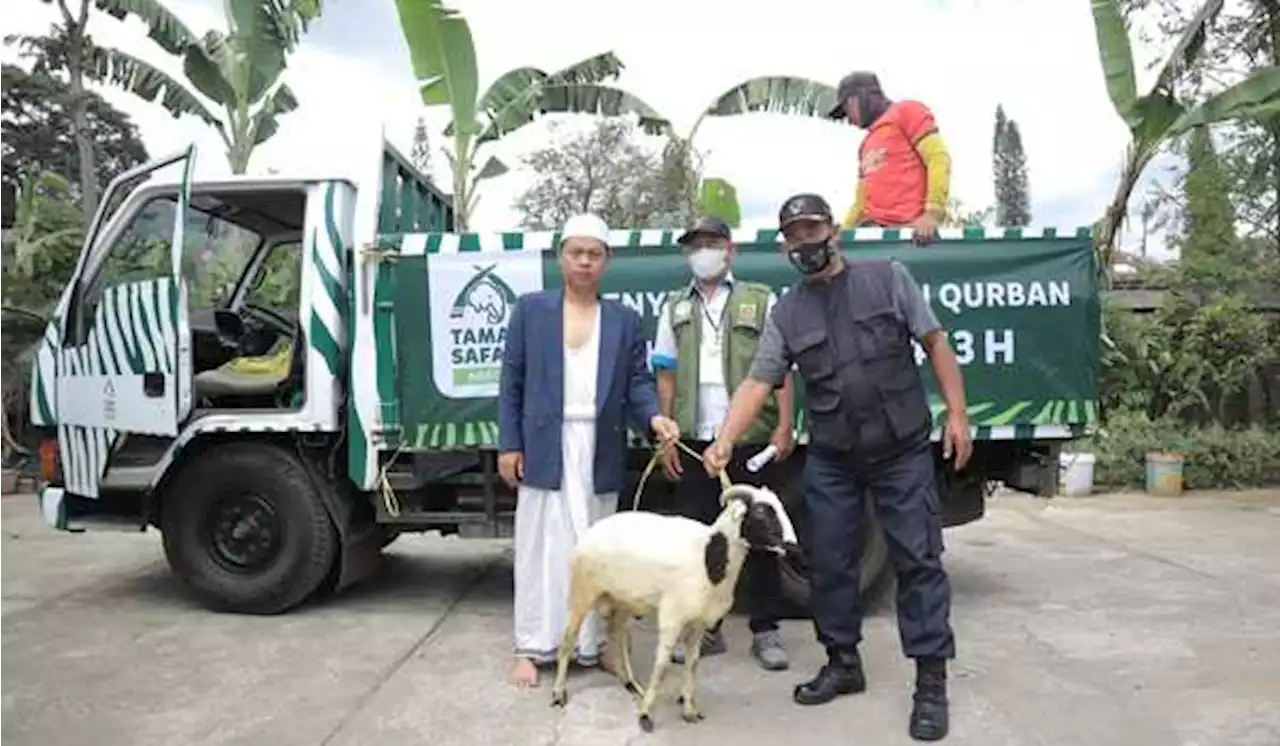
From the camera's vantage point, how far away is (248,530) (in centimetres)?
561

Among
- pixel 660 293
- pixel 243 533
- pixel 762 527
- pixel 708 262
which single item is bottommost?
pixel 243 533

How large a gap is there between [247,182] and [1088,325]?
13.2 ft

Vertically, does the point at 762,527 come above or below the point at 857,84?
below

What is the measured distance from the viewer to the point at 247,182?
5.64 meters

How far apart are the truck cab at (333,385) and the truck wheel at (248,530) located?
1 centimetres

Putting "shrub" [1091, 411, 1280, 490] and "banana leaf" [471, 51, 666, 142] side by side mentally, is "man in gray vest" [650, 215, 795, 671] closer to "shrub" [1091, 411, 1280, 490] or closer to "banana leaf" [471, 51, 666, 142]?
"banana leaf" [471, 51, 666, 142]

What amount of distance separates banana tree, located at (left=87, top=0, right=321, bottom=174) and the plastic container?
8.66m

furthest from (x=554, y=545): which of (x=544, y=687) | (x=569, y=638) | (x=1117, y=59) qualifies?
(x=1117, y=59)

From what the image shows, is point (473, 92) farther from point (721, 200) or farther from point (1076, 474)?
point (1076, 474)

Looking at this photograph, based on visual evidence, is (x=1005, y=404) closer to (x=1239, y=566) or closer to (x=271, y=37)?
(x=1239, y=566)

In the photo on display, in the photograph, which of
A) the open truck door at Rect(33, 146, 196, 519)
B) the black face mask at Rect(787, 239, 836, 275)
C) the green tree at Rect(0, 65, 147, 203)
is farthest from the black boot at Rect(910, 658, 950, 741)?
the green tree at Rect(0, 65, 147, 203)

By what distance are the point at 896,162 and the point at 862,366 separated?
180 cm

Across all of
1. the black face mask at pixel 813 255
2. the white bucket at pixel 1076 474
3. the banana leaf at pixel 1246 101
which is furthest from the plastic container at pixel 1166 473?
the black face mask at pixel 813 255

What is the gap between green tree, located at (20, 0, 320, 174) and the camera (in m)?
10.9
